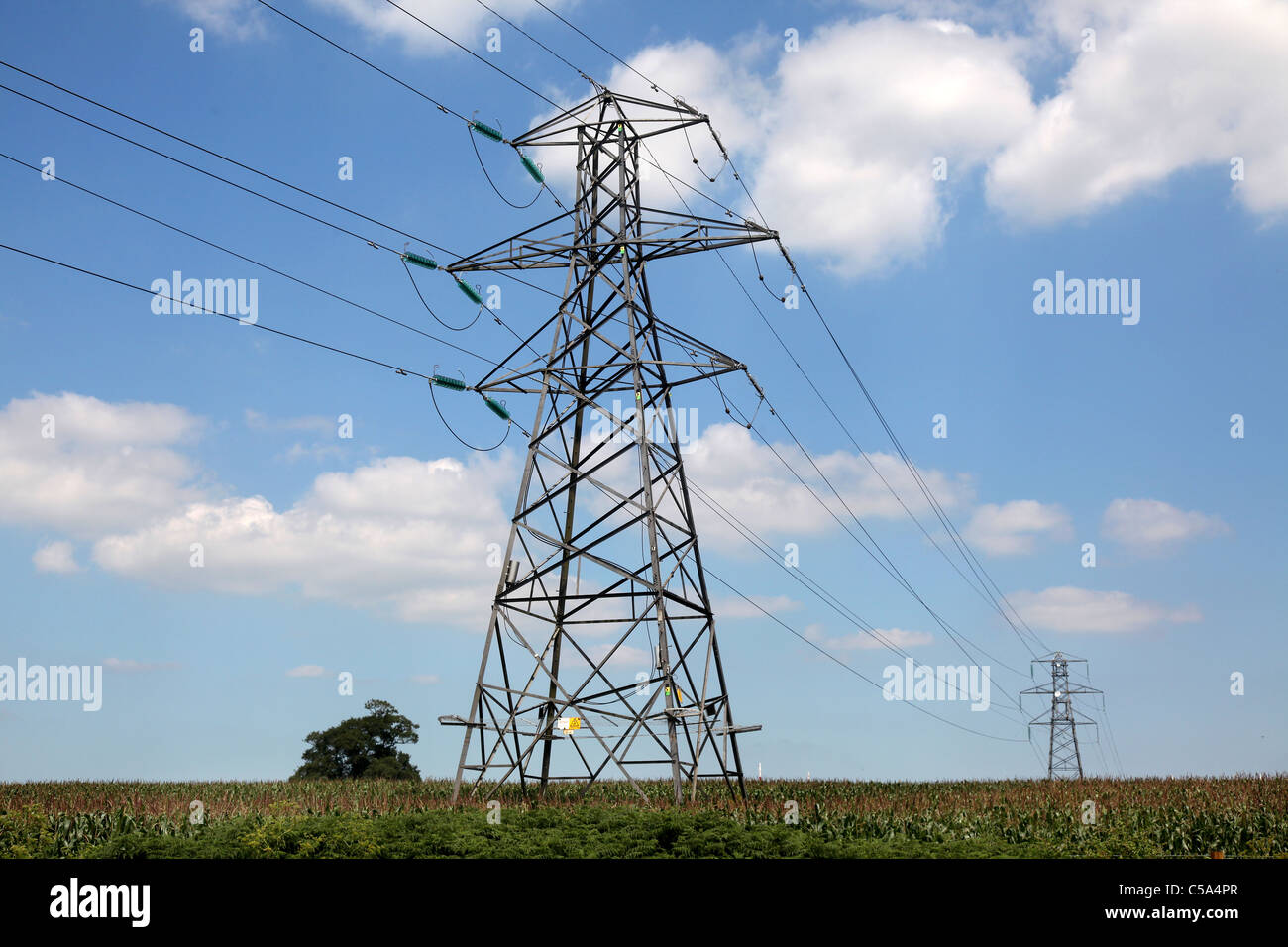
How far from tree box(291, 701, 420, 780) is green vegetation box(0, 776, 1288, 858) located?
29.9 metres

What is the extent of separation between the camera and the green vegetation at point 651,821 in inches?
589

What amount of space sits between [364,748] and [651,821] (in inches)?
2104

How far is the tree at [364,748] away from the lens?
2537 inches

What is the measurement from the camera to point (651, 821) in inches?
649

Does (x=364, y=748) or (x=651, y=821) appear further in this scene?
(x=364, y=748)

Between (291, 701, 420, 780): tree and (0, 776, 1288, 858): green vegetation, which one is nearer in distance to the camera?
(0, 776, 1288, 858): green vegetation

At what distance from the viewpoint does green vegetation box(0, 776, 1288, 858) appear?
14961mm

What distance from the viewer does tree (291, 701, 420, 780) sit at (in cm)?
6444

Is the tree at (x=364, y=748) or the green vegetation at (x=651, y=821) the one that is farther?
the tree at (x=364, y=748)

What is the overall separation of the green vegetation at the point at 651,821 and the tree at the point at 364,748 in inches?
1176

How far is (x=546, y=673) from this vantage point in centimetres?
2316
